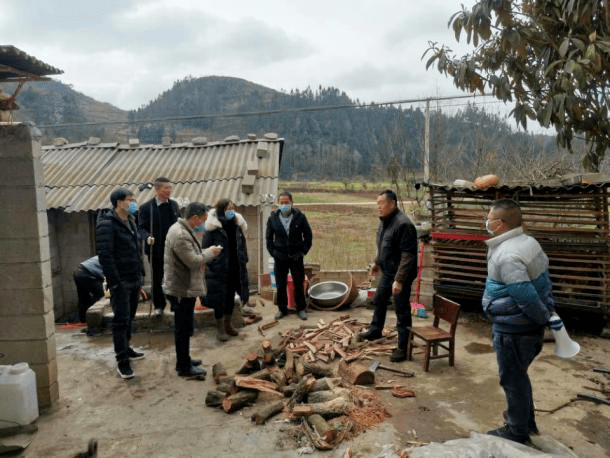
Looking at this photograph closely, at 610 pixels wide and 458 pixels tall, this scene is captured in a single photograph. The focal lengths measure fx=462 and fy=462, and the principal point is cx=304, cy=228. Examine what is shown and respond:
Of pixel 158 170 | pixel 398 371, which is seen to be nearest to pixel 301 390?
pixel 398 371

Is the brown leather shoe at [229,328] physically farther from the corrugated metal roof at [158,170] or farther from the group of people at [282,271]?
the corrugated metal roof at [158,170]

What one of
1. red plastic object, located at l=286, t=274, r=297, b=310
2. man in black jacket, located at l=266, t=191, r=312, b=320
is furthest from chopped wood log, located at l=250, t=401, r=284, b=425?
red plastic object, located at l=286, t=274, r=297, b=310

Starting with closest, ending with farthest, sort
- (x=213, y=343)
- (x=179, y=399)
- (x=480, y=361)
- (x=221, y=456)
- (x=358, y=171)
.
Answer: (x=221, y=456)
(x=179, y=399)
(x=480, y=361)
(x=213, y=343)
(x=358, y=171)

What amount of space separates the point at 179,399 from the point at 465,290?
534cm

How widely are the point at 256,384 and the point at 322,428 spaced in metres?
1.23

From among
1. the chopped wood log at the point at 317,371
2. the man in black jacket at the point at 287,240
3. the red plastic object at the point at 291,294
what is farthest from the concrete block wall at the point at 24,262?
the red plastic object at the point at 291,294

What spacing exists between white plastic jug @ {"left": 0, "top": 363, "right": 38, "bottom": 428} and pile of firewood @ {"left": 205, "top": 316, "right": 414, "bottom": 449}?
1792 mm

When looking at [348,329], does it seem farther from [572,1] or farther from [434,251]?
[572,1]

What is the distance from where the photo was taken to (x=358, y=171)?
7244 cm

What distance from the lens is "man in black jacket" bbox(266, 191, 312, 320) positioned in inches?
311

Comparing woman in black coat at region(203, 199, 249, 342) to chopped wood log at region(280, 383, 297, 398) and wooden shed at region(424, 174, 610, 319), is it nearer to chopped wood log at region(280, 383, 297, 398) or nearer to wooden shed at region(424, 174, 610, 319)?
chopped wood log at region(280, 383, 297, 398)

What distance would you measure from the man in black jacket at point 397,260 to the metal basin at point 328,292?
79.3 inches

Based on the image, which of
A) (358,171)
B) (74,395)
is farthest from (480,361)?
(358,171)

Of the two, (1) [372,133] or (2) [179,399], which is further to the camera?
(1) [372,133]
